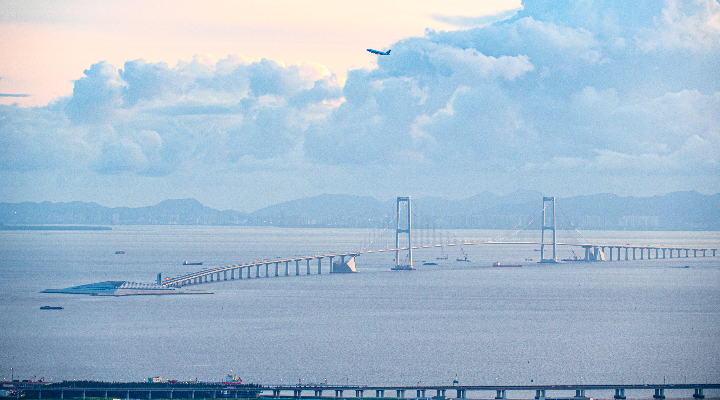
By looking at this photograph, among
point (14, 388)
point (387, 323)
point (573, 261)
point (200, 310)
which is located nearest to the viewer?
point (14, 388)

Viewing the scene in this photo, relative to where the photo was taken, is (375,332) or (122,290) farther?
(122,290)

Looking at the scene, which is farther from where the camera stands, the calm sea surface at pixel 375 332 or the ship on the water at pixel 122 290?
the ship on the water at pixel 122 290

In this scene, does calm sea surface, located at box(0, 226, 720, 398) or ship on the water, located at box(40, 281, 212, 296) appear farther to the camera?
ship on the water, located at box(40, 281, 212, 296)

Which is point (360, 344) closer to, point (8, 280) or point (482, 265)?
point (8, 280)

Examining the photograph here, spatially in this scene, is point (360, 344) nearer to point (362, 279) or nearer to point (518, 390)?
→ point (518, 390)

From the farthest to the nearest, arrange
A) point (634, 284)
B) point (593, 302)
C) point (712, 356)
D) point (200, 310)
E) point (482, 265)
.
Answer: point (482, 265), point (634, 284), point (593, 302), point (200, 310), point (712, 356)

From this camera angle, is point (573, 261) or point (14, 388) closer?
point (14, 388)

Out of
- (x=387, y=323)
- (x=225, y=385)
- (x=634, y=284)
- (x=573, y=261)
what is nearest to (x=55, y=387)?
(x=225, y=385)
